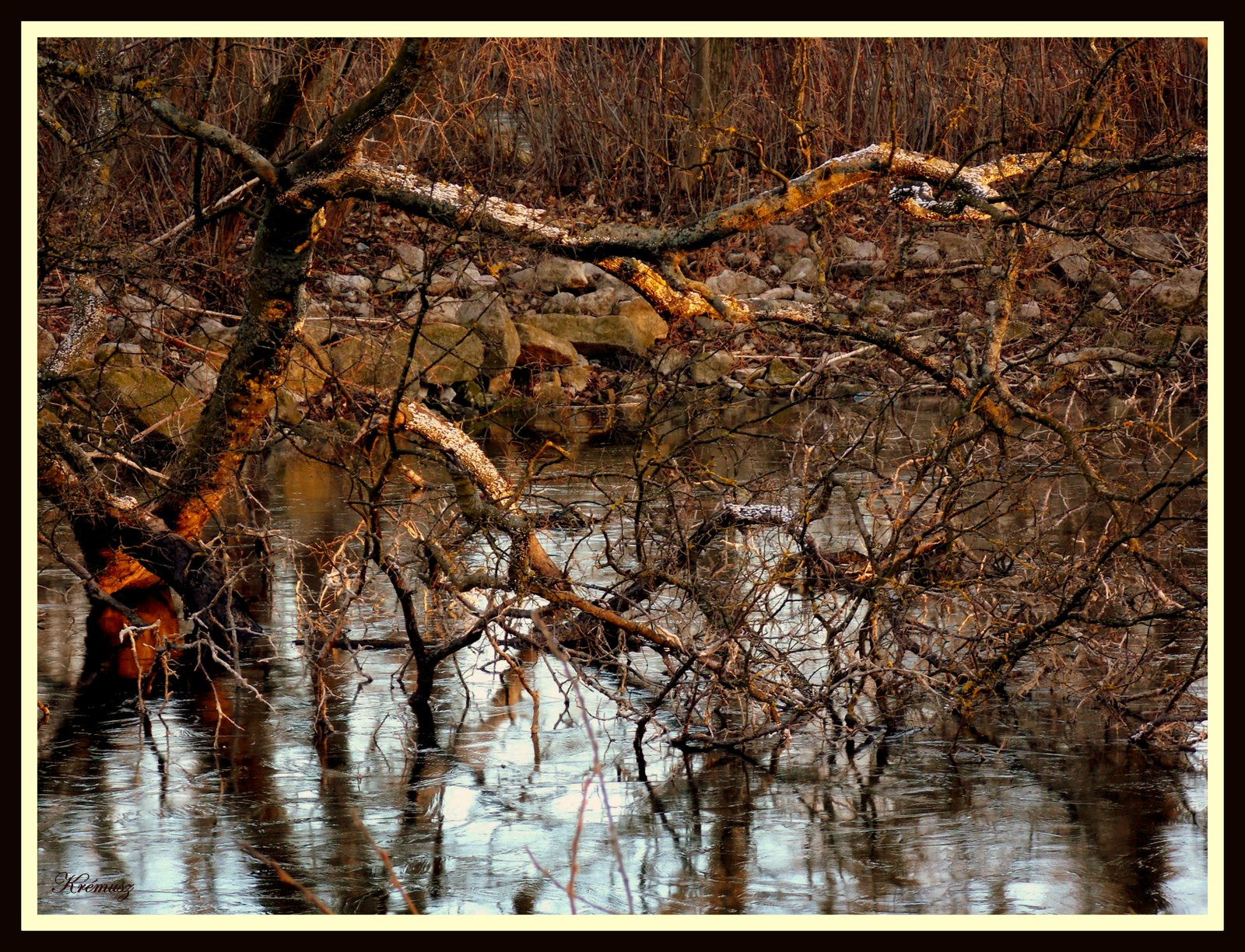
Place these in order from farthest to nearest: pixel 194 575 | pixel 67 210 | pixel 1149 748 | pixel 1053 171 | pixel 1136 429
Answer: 1. pixel 1136 429
2. pixel 67 210
3. pixel 194 575
4. pixel 1053 171
5. pixel 1149 748

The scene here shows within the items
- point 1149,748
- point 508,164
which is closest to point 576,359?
point 508,164

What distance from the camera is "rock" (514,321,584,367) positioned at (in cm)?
1934

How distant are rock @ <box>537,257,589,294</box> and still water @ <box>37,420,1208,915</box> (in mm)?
13721

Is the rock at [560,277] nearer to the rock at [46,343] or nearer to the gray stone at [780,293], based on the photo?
the gray stone at [780,293]

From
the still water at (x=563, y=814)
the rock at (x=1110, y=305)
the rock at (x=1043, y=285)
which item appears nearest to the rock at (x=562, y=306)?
the rock at (x=1043, y=285)

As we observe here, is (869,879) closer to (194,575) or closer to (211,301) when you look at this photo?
(194,575)

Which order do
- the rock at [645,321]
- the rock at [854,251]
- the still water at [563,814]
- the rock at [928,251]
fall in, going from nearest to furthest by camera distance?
the still water at [563,814], the rock at [645,321], the rock at [928,251], the rock at [854,251]

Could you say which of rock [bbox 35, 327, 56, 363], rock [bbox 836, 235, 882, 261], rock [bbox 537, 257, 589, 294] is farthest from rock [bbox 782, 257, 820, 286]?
rock [bbox 35, 327, 56, 363]

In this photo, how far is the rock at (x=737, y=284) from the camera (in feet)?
71.2

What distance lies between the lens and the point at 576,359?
1964cm

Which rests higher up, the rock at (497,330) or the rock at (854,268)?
the rock at (854,268)

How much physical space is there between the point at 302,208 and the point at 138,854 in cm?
352

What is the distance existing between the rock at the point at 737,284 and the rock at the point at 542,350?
2911 millimetres

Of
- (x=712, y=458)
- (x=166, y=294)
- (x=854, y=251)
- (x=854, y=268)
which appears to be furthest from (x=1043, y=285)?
(x=712, y=458)
